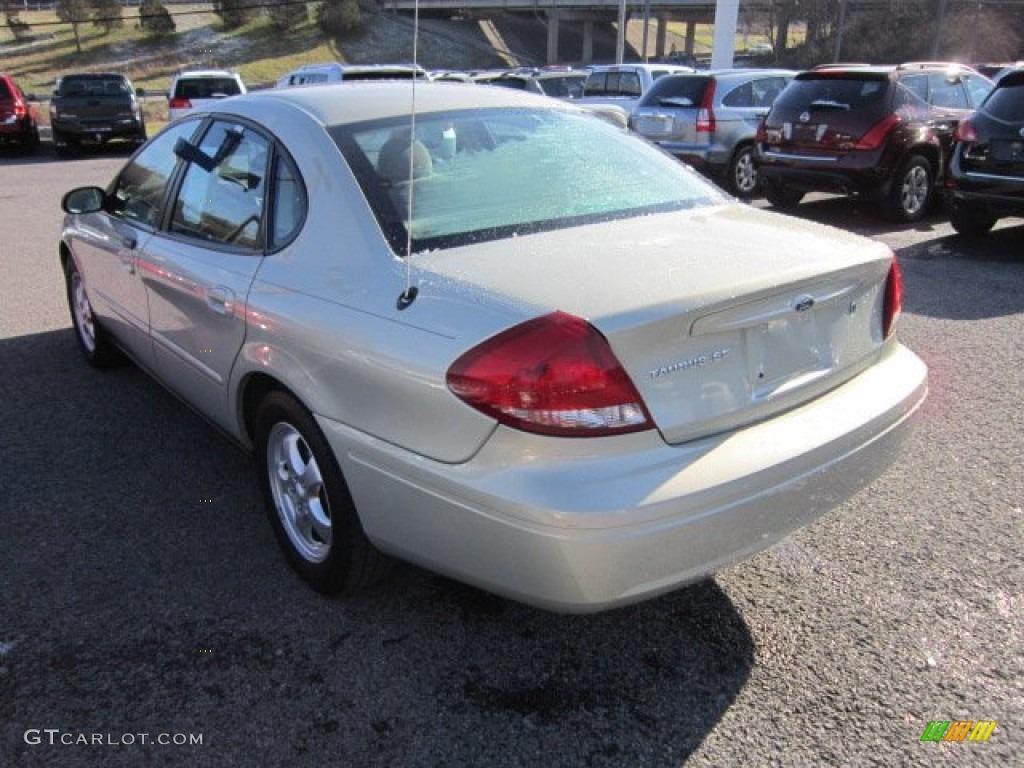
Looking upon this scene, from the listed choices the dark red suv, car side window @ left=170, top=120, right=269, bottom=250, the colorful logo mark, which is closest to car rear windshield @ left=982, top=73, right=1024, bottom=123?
the colorful logo mark

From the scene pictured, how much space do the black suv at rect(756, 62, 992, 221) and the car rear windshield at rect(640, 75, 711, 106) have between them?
198 centimetres

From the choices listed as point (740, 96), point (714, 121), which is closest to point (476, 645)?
point (714, 121)

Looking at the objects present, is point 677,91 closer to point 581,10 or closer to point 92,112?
point 92,112

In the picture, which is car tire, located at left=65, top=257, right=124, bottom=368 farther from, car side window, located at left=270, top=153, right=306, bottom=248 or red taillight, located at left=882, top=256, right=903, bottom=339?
red taillight, located at left=882, top=256, right=903, bottom=339

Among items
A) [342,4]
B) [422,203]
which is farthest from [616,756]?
[342,4]

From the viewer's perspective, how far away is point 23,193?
531 inches

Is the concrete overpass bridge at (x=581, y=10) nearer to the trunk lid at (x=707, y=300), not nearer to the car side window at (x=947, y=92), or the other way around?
the car side window at (x=947, y=92)

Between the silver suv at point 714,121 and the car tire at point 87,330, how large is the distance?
27.4ft

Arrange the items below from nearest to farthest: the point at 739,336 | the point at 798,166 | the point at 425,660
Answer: the point at 739,336, the point at 425,660, the point at 798,166

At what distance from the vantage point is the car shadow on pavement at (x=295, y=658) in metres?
2.40

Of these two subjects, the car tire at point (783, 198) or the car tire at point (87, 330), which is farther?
the car tire at point (783, 198)

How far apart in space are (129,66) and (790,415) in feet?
173

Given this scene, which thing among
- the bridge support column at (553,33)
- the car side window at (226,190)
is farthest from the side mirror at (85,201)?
the bridge support column at (553,33)

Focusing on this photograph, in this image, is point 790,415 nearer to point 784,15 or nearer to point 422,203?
point 422,203
